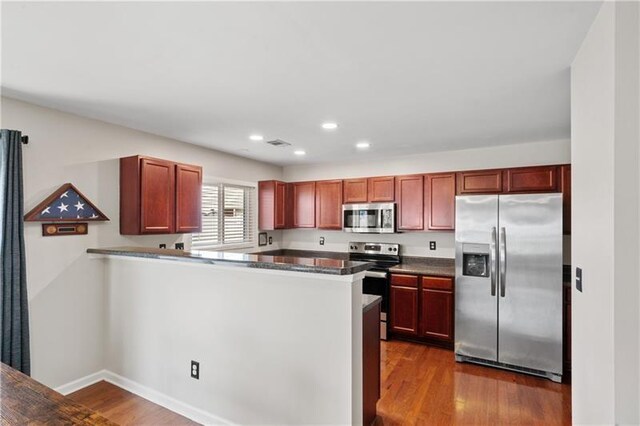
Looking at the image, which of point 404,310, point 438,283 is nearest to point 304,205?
point 404,310

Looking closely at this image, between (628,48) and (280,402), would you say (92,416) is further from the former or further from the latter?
(628,48)

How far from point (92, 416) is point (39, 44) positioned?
1920 mm

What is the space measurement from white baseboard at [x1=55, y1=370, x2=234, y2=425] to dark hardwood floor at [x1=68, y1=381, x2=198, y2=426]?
31 mm

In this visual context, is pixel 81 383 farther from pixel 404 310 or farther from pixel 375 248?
pixel 375 248

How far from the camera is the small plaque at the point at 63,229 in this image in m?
2.79

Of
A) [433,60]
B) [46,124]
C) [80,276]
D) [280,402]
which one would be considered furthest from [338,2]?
[80,276]

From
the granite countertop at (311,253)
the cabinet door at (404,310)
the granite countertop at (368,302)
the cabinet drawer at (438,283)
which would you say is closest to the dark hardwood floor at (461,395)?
the cabinet door at (404,310)

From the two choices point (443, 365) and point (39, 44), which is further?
point (443, 365)

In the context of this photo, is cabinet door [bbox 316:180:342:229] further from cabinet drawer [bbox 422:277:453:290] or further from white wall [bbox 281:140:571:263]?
cabinet drawer [bbox 422:277:453:290]

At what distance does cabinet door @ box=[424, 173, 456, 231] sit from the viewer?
423 centimetres

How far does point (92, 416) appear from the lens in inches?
39.3

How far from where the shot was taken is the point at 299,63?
6.54ft

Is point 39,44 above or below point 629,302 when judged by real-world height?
above

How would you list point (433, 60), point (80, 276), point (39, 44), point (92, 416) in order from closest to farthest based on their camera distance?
point (92, 416) < point (39, 44) < point (433, 60) < point (80, 276)
